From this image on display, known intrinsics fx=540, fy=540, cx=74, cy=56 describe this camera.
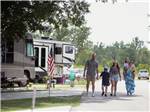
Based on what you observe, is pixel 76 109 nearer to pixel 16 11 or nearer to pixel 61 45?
pixel 16 11

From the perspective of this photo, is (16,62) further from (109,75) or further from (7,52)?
(109,75)

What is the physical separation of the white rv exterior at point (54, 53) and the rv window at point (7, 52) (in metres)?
9.93

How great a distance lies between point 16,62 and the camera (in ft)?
102

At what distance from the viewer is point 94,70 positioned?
24.1 meters

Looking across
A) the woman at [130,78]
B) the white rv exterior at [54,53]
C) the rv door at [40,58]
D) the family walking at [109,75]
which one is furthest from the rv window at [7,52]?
the rv door at [40,58]

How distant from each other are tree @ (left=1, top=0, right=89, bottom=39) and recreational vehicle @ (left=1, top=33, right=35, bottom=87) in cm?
121

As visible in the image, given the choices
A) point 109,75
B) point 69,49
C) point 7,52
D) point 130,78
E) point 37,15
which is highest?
point 37,15

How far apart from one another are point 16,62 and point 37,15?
21.8 feet

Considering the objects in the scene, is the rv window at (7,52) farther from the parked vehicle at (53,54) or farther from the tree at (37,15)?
the parked vehicle at (53,54)

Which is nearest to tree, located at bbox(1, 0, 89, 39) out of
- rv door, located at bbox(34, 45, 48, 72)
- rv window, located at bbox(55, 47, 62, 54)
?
rv door, located at bbox(34, 45, 48, 72)

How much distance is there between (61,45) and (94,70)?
2205cm

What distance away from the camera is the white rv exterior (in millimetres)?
41625

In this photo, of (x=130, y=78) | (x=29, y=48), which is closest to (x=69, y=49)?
(x=29, y=48)

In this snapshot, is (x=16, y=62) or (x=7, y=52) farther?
(x=16, y=62)
